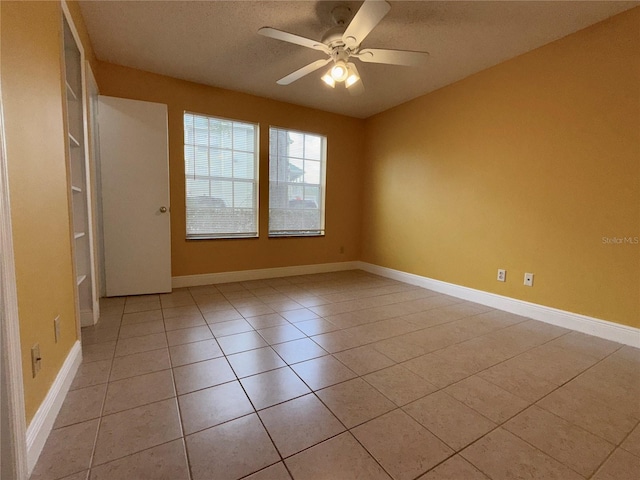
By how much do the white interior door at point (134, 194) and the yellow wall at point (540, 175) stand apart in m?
3.10

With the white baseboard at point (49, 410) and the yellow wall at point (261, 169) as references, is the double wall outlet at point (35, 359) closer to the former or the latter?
the white baseboard at point (49, 410)

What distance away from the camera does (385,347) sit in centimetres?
208

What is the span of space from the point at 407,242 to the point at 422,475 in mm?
3178

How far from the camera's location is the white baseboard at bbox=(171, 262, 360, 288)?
3.59m

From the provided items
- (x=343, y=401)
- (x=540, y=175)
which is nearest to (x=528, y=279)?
(x=540, y=175)

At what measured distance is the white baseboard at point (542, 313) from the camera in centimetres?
221

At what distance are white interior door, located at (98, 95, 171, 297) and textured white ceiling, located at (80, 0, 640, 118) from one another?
0.59 m

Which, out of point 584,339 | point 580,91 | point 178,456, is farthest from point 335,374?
point 580,91

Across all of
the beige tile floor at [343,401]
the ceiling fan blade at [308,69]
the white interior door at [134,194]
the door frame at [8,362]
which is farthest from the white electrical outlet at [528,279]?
the white interior door at [134,194]

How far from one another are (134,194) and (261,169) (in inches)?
60.6

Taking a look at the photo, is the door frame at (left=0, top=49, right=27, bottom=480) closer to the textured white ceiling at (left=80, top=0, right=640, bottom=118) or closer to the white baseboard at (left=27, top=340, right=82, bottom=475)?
the white baseboard at (left=27, top=340, right=82, bottom=475)

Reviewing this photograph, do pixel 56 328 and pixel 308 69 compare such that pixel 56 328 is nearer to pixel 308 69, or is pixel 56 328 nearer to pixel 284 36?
pixel 284 36

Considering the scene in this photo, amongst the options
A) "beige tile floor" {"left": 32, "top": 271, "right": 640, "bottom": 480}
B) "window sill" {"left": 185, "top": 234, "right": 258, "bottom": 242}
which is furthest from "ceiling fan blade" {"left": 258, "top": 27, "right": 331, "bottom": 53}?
"window sill" {"left": 185, "top": 234, "right": 258, "bottom": 242}

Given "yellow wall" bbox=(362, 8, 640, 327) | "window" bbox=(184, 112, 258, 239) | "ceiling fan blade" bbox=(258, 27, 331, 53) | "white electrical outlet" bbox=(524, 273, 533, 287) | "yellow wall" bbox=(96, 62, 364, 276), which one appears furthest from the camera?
"window" bbox=(184, 112, 258, 239)
